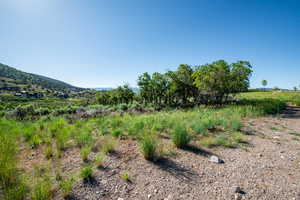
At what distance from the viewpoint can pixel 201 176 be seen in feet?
9.76

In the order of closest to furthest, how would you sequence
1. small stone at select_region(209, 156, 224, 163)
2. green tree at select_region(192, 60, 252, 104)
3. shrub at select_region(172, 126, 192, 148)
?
small stone at select_region(209, 156, 224, 163) < shrub at select_region(172, 126, 192, 148) < green tree at select_region(192, 60, 252, 104)

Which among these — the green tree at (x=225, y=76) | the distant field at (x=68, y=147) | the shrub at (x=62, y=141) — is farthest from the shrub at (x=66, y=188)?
the green tree at (x=225, y=76)

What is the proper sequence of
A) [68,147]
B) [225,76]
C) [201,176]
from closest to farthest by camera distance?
[201,176]
[68,147]
[225,76]

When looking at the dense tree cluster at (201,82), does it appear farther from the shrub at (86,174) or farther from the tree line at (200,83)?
the shrub at (86,174)

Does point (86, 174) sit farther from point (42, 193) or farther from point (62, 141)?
point (62, 141)

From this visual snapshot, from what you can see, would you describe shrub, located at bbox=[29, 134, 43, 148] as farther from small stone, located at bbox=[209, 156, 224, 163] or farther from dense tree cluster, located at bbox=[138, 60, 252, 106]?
dense tree cluster, located at bbox=[138, 60, 252, 106]

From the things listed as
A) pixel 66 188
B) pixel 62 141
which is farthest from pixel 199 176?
pixel 62 141

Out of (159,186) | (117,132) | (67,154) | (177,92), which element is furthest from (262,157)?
(177,92)

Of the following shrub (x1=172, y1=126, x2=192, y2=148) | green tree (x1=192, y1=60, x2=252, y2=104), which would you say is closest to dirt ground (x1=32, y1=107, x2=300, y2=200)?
shrub (x1=172, y1=126, x2=192, y2=148)

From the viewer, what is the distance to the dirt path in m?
2.51

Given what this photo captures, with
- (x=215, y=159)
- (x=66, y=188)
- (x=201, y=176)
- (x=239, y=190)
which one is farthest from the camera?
(x=215, y=159)

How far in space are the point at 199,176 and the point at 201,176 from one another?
4cm

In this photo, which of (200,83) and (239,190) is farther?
(200,83)

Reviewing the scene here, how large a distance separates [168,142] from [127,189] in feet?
7.62
